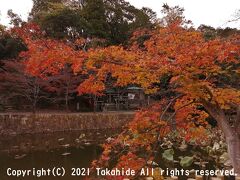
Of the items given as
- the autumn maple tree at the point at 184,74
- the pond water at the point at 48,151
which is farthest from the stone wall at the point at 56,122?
the autumn maple tree at the point at 184,74

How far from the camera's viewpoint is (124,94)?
30.9 meters

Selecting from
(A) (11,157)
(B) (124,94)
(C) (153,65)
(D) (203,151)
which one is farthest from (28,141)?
(B) (124,94)

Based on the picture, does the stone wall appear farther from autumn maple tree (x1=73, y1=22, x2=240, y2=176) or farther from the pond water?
autumn maple tree (x1=73, y1=22, x2=240, y2=176)

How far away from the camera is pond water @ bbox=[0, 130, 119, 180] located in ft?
35.8

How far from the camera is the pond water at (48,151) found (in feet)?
35.8

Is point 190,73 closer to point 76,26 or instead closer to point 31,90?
point 31,90

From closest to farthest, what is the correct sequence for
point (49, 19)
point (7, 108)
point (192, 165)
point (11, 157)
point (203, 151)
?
1. point (192, 165)
2. point (11, 157)
3. point (203, 151)
4. point (7, 108)
5. point (49, 19)

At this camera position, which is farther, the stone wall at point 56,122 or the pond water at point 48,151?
the stone wall at point 56,122

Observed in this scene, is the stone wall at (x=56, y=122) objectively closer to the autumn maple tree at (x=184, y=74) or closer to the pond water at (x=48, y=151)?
the pond water at (x=48, y=151)

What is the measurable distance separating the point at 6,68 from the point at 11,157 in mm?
9803

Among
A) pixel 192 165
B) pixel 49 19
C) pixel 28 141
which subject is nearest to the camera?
pixel 192 165

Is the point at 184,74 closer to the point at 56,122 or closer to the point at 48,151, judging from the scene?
the point at 48,151

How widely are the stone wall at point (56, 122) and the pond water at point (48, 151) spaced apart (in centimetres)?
118

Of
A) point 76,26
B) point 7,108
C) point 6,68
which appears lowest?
point 7,108
